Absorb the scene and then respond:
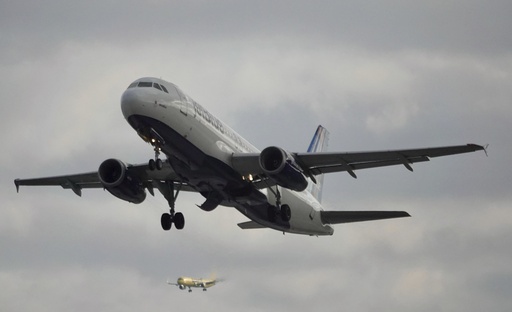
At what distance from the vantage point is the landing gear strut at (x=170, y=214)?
6825 cm

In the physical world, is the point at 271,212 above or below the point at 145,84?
below

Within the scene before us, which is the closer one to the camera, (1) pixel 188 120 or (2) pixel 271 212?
(1) pixel 188 120

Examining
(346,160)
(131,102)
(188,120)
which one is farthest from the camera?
(346,160)

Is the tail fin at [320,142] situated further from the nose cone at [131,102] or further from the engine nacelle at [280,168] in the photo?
the nose cone at [131,102]

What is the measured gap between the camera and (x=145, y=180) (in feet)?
227

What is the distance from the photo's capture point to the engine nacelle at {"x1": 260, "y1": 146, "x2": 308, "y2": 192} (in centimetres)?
6259

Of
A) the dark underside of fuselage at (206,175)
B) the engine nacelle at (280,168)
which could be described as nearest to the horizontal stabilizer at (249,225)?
the dark underside of fuselage at (206,175)

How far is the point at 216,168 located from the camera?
62.9 metres

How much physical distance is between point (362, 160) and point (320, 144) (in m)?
20.2

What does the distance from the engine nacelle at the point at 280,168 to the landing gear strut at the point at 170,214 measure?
23.7 feet

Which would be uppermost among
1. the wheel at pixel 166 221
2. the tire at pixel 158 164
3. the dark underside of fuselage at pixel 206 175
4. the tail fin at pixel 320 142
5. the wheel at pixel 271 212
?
the tail fin at pixel 320 142

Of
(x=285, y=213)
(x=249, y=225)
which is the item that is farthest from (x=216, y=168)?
(x=249, y=225)

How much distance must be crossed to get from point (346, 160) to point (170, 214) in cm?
1073

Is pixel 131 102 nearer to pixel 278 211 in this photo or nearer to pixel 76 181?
pixel 278 211
